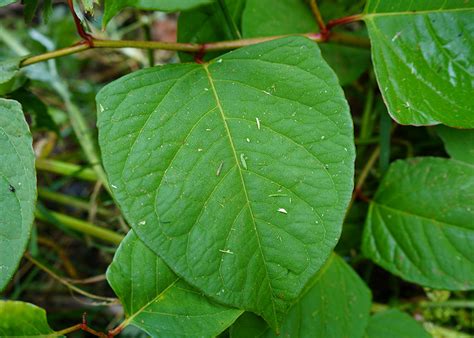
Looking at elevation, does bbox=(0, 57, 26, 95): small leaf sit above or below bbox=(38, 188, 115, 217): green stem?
above

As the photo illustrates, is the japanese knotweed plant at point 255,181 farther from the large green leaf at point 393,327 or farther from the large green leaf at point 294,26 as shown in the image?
the large green leaf at point 294,26

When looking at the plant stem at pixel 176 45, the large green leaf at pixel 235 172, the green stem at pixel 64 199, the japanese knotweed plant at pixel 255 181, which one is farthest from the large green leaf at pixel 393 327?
the green stem at pixel 64 199

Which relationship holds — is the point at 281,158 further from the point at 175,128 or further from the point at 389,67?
the point at 389,67

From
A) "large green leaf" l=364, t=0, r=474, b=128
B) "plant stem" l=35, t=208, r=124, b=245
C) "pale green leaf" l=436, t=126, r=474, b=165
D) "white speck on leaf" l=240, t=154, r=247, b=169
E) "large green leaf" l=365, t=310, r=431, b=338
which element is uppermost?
"large green leaf" l=364, t=0, r=474, b=128

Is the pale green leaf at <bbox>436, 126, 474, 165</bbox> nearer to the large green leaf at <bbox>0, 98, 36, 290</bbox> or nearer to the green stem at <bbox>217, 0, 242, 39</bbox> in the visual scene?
the green stem at <bbox>217, 0, 242, 39</bbox>

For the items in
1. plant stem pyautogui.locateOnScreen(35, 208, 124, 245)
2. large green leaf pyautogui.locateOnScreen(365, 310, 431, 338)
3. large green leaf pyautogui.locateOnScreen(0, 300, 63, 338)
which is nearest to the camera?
large green leaf pyautogui.locateOnScreen(0, 300, 63, 338)

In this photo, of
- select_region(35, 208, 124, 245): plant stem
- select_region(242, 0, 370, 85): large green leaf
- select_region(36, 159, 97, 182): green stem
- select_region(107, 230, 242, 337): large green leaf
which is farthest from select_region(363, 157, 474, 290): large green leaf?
select_region(36, 159, 97, 182): green stem

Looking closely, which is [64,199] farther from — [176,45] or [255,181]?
[255,181]

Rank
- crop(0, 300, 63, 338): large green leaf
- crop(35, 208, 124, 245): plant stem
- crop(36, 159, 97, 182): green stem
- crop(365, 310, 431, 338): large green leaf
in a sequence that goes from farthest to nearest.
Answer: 1. crop(36, 159, 97, 182): green stem
2. crop(35, 208, 124, 245): plant stem
3. crop(365, 310, 431, 338): large green leaf
4. crop(0, 300, 63, 338): large green leaf
